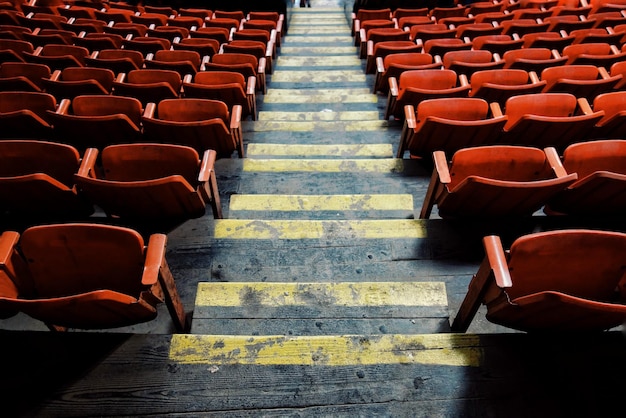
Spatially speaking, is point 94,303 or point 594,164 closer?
point 94,303

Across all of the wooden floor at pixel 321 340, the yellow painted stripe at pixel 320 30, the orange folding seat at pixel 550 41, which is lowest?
the wooden floor at pixel 321 340

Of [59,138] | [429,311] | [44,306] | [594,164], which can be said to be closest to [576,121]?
[594,164]

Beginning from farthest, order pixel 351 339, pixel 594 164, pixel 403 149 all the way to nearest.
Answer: pixel 403 149 → pixel 594 164 → pixel 351 339

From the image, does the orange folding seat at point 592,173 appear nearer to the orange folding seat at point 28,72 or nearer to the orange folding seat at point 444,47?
the orange folding seat at point 444,47

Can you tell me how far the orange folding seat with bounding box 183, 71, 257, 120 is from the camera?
0.87 meters

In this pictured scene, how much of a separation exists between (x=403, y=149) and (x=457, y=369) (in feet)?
1.72

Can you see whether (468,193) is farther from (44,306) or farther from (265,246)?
(44,306)

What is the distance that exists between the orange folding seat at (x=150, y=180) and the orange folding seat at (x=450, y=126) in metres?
0.41

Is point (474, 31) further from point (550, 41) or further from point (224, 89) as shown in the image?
point (224, 89)

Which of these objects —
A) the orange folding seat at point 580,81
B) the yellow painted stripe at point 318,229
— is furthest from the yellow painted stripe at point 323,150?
the orange folding seat at point 580,81

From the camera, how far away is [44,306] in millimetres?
355

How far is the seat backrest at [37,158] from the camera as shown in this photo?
0.60 meters

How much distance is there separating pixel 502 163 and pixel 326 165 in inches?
14.0

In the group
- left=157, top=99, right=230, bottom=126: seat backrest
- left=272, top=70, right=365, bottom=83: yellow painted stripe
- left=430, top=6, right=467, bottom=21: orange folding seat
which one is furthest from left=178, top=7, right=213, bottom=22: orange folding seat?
left=157, top=99, right=230, bottom=126: seat backrest
